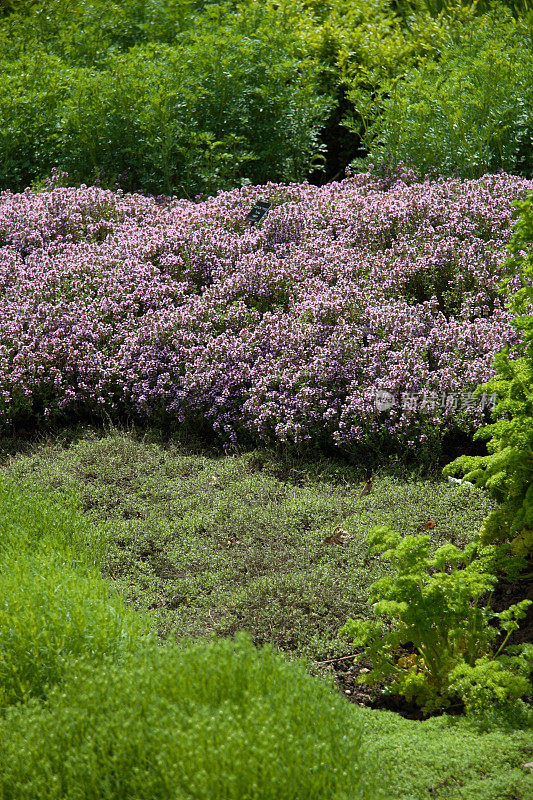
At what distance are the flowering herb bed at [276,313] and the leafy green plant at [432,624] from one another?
163cm

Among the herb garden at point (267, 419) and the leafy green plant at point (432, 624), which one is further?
the leafy green plant at point (432, 624)

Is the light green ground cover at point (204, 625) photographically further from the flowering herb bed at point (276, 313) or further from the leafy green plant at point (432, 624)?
the flowering herb bed at point (276, 313)

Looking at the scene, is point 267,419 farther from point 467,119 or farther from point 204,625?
point 467,119

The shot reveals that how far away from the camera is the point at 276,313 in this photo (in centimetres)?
579

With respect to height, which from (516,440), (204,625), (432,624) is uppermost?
(516,440)

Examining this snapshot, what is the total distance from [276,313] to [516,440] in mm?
2658

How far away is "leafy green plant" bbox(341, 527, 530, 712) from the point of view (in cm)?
317

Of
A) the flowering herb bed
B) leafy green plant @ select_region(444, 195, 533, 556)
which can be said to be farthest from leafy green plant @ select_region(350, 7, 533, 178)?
leafy green plant @ select_region(444, 195, 533, 556)

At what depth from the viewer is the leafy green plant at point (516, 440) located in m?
3.46

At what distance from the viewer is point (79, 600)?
3.29 m

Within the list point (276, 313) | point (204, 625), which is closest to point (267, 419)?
point (276, 313)

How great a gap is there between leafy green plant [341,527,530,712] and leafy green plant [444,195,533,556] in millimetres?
320

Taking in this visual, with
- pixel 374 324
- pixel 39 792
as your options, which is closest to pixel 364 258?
pixel 374 324

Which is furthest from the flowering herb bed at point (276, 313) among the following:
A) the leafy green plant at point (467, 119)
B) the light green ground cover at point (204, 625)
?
the leafy green plant at point (467, 119)
